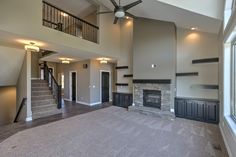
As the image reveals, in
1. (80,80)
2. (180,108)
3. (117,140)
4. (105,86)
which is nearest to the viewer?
(117,140)

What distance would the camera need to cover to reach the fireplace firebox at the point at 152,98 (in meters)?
6.27

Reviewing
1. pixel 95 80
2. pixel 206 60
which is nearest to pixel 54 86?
pixel 95 80

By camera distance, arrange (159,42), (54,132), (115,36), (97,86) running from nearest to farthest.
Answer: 1. (54,132)
2. (159,42)
3. (115,36)
4. (97,86)

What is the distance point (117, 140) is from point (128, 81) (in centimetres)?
455

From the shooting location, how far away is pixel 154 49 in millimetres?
6258

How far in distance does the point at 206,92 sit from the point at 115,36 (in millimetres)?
5145

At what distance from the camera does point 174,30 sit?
577cm

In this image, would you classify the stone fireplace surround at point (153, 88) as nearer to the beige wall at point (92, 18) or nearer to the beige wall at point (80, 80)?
the beige wall at point (80, 80)

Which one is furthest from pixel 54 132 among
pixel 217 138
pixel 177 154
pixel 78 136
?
pixel 217 138

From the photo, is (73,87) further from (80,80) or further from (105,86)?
(105,86)

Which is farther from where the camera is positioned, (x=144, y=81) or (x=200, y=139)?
(x=144, y=81)

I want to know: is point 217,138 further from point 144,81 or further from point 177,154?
point 144,81

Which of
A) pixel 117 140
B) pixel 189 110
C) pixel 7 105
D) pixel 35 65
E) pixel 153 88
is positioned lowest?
pixel 117 140

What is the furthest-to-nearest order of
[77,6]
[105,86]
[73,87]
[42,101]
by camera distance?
[73,87]
[105,86]
[77,6]
[42,101]
